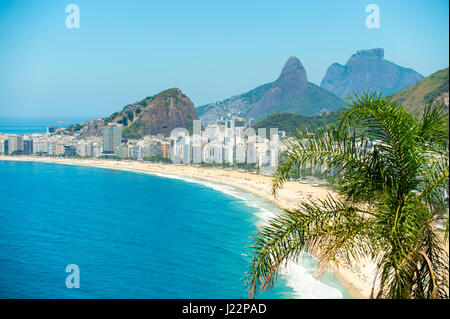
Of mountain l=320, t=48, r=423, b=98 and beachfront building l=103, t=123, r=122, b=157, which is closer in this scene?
beachfront building l=103, t=123, r=122, b=157

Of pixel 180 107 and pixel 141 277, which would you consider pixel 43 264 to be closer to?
pixel 141 277

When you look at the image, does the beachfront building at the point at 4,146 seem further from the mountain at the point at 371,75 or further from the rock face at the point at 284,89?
the mountain at the point at 371,75

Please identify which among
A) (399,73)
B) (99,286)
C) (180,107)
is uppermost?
(399,73)

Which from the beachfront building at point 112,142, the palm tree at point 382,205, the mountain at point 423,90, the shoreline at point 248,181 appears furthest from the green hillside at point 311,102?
the palm tree at point 382,205

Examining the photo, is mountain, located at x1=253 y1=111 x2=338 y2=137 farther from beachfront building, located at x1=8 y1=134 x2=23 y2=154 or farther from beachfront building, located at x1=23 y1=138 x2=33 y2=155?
beachfront building, located at x1=8 y1=134 x2=23 y2=154

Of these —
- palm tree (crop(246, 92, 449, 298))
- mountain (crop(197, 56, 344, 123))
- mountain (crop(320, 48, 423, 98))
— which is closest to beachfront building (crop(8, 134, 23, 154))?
mountain (crop(197, 56, 344, 123))
